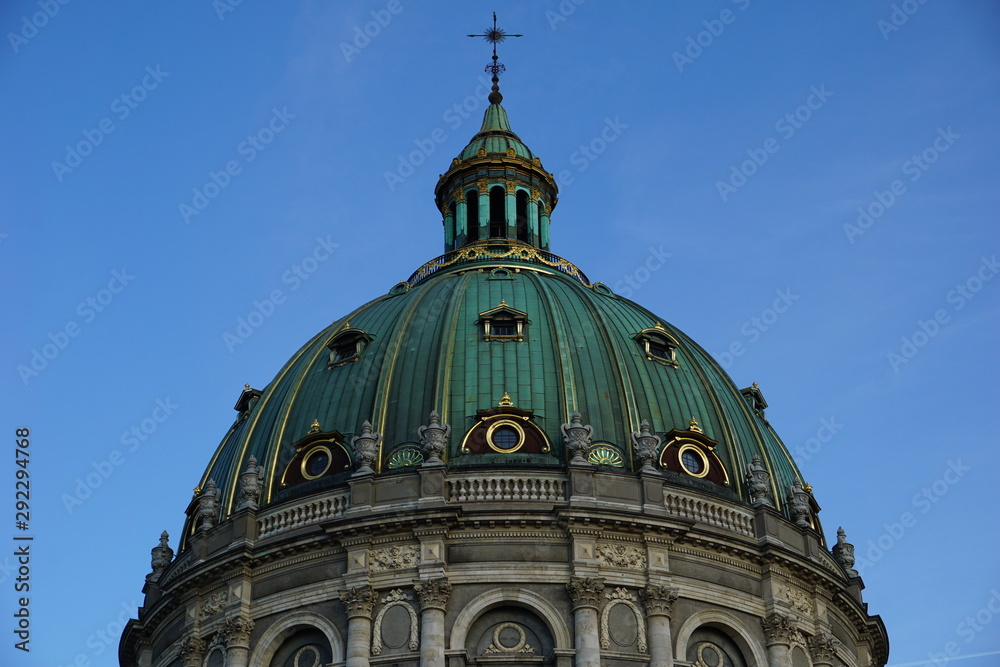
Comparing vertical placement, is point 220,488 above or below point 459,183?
below

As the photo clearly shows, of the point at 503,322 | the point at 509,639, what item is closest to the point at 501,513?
the point at 509,639

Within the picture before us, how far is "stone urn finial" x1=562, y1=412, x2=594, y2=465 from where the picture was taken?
5244 centimetres

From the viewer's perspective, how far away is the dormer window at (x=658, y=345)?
58.2 metres

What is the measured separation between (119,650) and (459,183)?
2286 centimetres

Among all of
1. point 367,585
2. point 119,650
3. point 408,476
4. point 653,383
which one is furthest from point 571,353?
point 119,650

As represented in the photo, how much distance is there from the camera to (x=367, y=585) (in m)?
50.0

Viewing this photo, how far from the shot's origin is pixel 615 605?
50031mm

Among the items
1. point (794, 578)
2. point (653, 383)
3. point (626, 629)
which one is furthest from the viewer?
point (653, 383)

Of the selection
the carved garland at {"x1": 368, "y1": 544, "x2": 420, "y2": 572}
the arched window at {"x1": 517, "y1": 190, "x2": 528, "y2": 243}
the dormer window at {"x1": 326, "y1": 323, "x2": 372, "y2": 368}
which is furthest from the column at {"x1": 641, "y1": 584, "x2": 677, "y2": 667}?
the arched window at {"x1": 517, "y1": 190, "x2": 528, "y2": 243}

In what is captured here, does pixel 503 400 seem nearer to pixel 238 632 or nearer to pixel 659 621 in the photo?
pixel 659 621

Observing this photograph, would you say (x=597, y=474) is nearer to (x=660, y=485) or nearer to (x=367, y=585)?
(x=660, y=485)

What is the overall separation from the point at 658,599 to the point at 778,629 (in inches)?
167

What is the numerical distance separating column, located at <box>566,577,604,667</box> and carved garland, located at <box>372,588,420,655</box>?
14.8 ft

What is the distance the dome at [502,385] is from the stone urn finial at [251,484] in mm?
474
